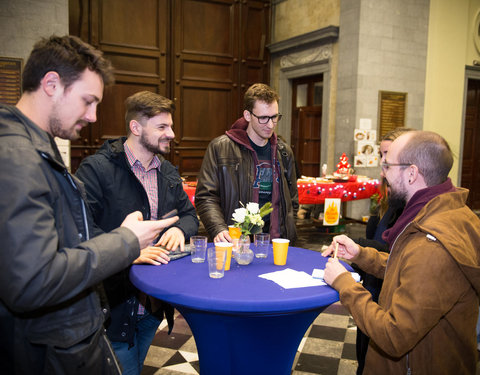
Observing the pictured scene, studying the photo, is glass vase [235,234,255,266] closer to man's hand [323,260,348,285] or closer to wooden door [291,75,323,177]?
man's hand [323,260,348,285]

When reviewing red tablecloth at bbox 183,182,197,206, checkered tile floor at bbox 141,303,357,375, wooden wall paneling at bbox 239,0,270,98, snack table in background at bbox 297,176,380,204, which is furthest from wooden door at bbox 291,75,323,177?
checkered tile floor at bbox 141,303,357,375

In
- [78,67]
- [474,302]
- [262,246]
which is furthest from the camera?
[262,246]

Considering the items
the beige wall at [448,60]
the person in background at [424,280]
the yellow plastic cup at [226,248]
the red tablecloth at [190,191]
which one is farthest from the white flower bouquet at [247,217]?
the beige wall at [448,60]

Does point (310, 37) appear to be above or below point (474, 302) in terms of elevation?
above

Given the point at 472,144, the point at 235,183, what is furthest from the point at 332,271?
the point at 472,144

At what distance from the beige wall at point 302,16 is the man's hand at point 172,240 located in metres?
7.14

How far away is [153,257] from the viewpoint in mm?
2037

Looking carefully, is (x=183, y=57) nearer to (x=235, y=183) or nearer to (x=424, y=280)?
(x=235, y=183)

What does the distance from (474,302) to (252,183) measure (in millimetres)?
1677

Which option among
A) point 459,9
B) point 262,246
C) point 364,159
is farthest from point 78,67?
point 459,9

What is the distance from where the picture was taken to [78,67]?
1336 millimetres

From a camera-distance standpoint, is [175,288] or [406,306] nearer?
[406,306]

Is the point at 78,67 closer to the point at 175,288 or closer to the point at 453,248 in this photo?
the point at 175,288

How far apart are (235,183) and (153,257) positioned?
1022 millimetres
